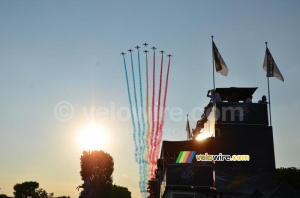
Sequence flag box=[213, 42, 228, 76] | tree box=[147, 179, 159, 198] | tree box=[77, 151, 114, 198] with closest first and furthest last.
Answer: flag box=[213, 42, 228, 76] → tree box=[147, 179, 159, 198] → tree box=[77, 151, 114, 198]

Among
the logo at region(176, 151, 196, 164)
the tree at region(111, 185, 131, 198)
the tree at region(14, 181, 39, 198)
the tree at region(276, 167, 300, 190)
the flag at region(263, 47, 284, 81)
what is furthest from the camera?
the tree at region(111, 185, 131, 198)

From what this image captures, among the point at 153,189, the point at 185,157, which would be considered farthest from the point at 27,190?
the point at 185,157

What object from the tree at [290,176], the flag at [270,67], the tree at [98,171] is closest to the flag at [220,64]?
the flag at [270,67]

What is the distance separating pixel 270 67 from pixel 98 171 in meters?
55.6

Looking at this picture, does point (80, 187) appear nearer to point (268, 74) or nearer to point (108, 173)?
point (108, 173)

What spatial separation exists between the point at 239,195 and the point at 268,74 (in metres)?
16.8

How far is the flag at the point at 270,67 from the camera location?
46781 millimetres

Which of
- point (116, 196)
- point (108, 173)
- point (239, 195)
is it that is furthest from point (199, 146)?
point (116, 196)

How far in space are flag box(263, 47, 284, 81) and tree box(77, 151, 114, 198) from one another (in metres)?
52.6

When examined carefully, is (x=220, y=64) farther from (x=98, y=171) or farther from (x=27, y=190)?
(x=27, y=190)

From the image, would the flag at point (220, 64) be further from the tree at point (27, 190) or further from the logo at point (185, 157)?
the tree at point (27, 190)

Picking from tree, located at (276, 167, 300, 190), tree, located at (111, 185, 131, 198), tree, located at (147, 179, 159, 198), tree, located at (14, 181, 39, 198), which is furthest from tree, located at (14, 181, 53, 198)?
tree, located at (276, 167, 300, 190)

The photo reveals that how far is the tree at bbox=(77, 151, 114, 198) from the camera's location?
8609 centimetres

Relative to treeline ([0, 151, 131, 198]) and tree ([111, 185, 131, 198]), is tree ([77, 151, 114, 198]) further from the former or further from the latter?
tree ([111, 185, 131, 198])
